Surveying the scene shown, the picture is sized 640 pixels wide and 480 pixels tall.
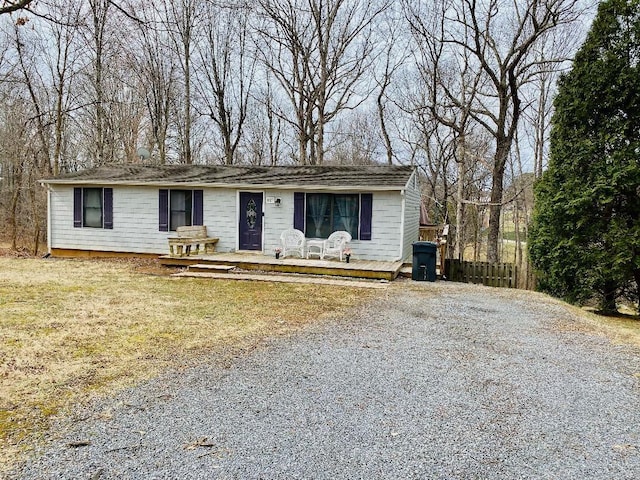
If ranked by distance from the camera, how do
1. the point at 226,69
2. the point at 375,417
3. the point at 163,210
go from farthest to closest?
the point at 226,69
the point at 163,210
the point at 375,417

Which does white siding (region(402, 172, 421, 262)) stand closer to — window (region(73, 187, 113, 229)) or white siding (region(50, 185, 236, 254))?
white siding (region(50, 185, 236, 254))

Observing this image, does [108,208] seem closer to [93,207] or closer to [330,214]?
[93,207]

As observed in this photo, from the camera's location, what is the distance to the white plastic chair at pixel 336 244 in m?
11.1

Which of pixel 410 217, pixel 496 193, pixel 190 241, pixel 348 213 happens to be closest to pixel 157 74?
pixel 190 241

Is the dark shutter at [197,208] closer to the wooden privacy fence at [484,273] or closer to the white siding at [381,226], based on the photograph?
the white siding at [381,226]

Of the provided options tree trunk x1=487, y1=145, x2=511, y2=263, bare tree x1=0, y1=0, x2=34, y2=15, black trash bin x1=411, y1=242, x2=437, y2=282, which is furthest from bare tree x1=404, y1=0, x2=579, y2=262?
bare tree x1=0, y1=0, x2=34, y2=15

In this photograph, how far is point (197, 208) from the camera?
12227 millimetres

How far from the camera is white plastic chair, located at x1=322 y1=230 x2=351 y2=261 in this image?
36.4ft

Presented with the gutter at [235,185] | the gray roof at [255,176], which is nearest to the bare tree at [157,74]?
the gray roof at [255,176]

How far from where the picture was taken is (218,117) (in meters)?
20.4

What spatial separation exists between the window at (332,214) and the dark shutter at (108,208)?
17.6 ft

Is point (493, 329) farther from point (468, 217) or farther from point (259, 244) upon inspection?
point (468, 217)

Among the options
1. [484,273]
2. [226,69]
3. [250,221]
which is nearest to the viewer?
[484,273]

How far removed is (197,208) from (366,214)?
4.59m
